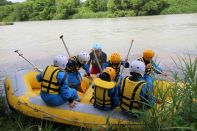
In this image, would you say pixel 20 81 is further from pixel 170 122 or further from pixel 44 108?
pixel 170 122

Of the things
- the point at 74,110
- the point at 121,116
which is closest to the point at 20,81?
the point at 74,110

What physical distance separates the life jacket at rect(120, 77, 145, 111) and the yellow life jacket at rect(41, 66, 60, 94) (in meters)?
0.93

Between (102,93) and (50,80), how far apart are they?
715 mm

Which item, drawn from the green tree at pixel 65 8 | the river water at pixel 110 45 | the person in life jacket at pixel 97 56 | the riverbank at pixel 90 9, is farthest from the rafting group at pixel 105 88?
the green tree at pixel 65 8

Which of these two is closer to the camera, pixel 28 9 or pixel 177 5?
pixel 177 5

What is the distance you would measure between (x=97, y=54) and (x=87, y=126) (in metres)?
2.55

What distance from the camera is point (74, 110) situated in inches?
179

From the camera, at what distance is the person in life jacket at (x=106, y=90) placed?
4164 millimetres

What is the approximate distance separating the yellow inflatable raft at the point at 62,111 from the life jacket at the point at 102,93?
10 centimetres

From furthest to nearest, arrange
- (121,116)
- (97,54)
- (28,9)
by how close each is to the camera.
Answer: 1. (28,9)
2. (97,54)
3. (121,116)

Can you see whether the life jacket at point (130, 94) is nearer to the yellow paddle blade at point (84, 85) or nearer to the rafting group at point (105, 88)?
the rafting group at point (105, 88)

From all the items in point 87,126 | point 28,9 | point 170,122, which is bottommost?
point 28,9

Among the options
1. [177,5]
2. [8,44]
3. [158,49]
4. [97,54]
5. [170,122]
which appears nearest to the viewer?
[170,122]

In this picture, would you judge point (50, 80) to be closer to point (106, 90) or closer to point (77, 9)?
point (106, 90)
